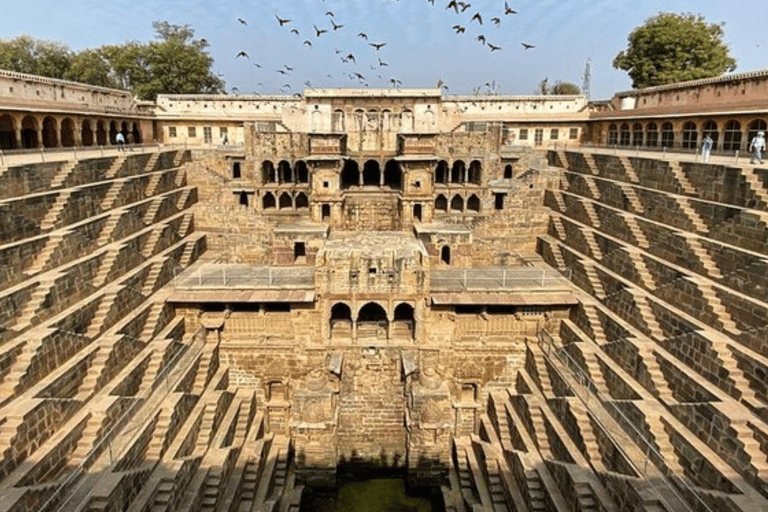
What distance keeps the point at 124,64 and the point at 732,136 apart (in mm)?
50630

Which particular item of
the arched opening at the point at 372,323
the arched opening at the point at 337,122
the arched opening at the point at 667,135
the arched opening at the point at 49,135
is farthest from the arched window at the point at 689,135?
the arched opening at the point at 49,135

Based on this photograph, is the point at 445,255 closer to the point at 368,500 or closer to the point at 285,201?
the point at 285,201

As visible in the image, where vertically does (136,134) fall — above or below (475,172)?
above

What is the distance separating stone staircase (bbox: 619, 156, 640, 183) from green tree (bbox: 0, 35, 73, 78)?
52.7m

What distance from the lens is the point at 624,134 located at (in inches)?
1422

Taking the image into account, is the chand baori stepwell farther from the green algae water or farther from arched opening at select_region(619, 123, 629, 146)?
arched opening at select_region(619, 123, 629, 146)

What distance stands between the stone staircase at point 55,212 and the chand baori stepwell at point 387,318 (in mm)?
63

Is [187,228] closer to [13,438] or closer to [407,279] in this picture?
[407,279]

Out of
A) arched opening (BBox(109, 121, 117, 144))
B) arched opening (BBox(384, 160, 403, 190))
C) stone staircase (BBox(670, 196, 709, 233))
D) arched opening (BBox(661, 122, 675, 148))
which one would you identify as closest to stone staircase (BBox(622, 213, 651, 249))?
stone staircase (BBox(670, 196, 709, 233))

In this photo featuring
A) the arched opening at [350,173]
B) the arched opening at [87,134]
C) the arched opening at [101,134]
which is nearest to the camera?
the arched opening at [350,173]

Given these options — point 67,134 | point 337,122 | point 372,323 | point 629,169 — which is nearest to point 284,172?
point 337,122

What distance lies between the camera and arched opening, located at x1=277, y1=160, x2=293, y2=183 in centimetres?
2901

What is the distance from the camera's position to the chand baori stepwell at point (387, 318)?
12047 mm

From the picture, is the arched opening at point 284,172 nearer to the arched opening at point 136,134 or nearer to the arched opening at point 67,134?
the arched opening at point 67,134
